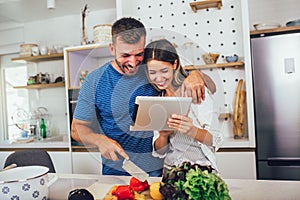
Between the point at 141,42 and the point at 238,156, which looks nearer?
the point at 141,42

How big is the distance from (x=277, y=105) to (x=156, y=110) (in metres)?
1.33

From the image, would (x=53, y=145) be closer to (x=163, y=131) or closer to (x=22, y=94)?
(x=22, y=94)

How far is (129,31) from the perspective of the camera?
74 cm

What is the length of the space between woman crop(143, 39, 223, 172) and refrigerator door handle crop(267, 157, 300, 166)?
116 cm

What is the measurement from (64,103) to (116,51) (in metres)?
2.22

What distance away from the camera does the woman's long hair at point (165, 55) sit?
721 mm

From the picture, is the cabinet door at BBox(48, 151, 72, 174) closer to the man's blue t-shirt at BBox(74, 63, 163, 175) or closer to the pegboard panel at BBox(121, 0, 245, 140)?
the pegboard panel at BBox(121, 0, 245, 140)

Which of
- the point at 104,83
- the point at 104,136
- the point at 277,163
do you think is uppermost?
the point at 104,83

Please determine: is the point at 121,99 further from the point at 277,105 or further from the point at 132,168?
A: the point at 277,105

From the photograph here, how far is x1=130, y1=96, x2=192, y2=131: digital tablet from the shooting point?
2.31 feet

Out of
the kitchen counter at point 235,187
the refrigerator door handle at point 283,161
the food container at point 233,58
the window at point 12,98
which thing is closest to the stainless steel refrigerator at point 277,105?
the refrigerator door handle at point 283,161

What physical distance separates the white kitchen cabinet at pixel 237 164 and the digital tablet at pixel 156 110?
→ 1.22 meters

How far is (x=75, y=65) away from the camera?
244 centimetres

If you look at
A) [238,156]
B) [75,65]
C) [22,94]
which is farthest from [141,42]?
[22,94]
